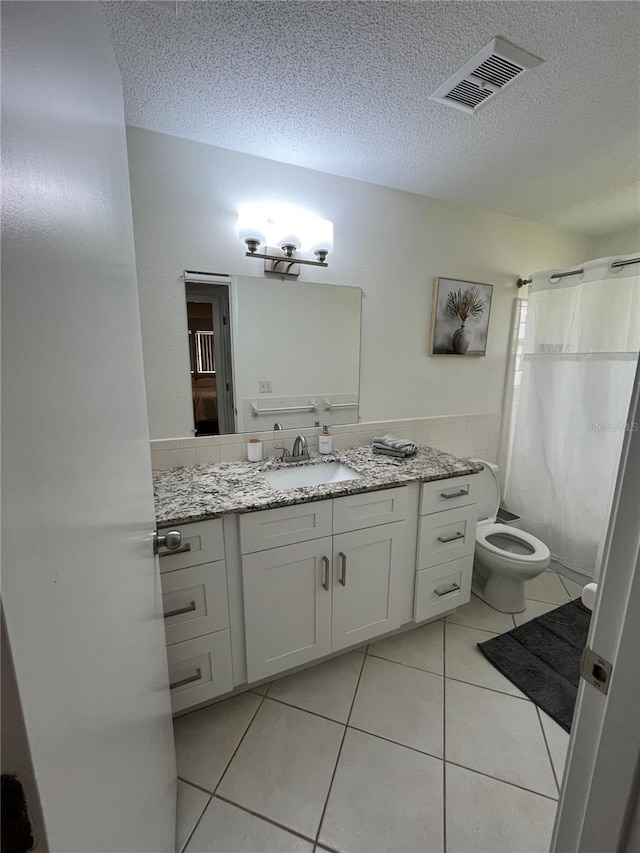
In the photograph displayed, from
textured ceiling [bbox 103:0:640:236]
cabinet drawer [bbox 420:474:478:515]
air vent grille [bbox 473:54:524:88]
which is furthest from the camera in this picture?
cabinet drawer [bbox 420:474:478:515]

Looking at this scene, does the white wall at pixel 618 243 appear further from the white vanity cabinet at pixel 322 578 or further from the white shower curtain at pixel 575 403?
the white vanity cabinet at pixel 322 578

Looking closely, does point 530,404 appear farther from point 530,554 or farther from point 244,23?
point 244,23

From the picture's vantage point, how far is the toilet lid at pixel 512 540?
181 centimetres

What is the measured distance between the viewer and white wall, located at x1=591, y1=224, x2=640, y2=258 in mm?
2320

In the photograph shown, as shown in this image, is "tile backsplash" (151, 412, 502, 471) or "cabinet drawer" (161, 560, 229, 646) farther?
"tile backsplash" (151, 412, 502, 471)

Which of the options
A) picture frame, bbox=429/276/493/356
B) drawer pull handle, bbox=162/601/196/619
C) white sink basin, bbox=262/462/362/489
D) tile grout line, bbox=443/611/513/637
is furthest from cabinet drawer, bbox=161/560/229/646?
picture frame, bbox=429/276/493/356

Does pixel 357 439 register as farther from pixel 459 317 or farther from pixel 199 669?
pixel 199 669

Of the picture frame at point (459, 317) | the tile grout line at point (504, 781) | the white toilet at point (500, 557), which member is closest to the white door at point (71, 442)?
the tile grout line at point (504, 781)

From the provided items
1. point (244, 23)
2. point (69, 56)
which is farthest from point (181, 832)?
point (244, 23)

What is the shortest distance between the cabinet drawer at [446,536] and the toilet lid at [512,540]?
175 millimetres

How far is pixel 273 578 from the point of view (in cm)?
131

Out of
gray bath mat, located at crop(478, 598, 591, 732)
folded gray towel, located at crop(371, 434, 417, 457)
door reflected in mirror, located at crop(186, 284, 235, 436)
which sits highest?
door reflected in mirror, located at crop(186, 284, 235, 436)

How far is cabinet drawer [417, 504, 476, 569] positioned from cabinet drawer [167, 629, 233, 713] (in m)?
0.95

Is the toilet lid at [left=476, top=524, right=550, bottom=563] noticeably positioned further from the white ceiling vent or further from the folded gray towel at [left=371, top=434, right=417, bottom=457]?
the white ceiling vent
